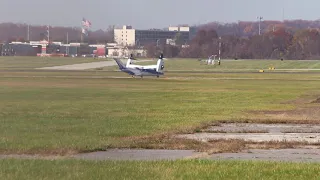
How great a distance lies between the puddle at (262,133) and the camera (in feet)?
72.5

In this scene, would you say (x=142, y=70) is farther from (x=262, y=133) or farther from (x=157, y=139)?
(x=157, y=139)

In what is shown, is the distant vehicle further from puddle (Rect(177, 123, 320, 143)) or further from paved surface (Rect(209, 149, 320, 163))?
paved surface (Rect(209, 149, 320, 163))

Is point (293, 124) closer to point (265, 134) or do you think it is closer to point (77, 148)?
point (265, 134)

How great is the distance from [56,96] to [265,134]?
25.2m

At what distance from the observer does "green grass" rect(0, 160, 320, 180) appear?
12984 millimetres

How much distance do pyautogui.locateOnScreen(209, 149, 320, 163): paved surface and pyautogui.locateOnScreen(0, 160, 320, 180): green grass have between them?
4.92 ft

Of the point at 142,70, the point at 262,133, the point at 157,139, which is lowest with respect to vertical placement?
the point at 262,133

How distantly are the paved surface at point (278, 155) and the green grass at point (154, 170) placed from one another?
150cm

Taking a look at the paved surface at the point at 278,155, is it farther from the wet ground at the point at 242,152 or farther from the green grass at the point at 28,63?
the green grass at the point at 28,63

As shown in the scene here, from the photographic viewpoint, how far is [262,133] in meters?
24.2

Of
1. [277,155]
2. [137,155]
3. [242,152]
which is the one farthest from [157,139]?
[277,155]

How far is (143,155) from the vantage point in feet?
56.5

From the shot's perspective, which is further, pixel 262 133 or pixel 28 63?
pixel 28 63

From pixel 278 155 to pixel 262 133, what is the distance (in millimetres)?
6753
